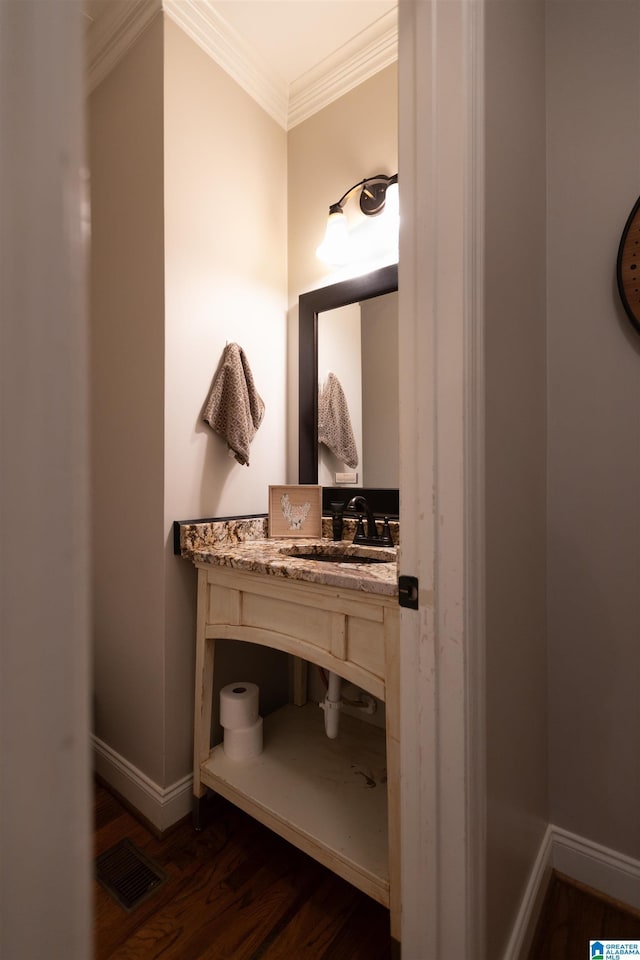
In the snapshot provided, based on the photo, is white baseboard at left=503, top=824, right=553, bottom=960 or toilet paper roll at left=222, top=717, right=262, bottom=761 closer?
white baseboard at left=503, top=824, right=553, bottom=960

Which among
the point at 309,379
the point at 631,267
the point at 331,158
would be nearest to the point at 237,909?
the point at 309,379

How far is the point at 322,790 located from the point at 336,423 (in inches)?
47.9

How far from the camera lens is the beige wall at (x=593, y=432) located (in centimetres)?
112

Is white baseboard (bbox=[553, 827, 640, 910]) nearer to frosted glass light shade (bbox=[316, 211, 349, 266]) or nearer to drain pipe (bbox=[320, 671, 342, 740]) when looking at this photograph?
drain pipe (bbox=[320, 671, 342, 740])

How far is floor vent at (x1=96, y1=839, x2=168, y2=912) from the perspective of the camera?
1139mm

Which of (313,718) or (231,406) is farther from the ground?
(231,406)

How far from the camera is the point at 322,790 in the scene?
1.25m

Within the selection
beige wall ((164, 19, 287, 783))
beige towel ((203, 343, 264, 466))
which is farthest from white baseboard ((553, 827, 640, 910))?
beige towel ((203, 343, 264, 466))

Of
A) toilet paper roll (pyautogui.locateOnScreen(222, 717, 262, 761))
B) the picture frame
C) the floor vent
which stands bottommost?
the floor vent

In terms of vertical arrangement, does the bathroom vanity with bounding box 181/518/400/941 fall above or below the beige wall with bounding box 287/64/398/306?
below

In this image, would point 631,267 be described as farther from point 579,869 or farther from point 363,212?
point 579,869

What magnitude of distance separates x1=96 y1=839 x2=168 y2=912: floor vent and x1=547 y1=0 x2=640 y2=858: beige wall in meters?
1.11

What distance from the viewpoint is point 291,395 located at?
1.86 m

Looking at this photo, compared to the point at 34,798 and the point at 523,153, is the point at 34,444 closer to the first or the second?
the point at 34,798
